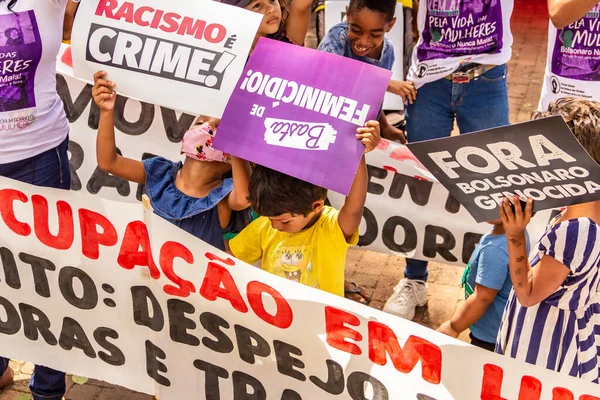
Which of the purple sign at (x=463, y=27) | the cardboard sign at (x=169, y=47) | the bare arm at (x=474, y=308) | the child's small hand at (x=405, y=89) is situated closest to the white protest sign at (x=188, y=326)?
the cardboard sign at (x=169, y=47)

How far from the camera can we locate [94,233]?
10.9ft

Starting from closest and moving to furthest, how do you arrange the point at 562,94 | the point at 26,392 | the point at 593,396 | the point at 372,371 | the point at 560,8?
the point at 593,396 < the point at 372,371 < the point at 560,8 < the point at 26,392 < the point at 562,94

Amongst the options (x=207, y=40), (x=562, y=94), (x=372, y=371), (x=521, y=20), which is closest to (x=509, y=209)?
(x=372, y=371)

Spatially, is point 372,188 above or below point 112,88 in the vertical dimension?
below

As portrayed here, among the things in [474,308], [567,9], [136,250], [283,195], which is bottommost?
[474,308]

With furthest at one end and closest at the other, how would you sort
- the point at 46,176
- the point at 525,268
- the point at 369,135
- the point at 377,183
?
the point at 377,183 < the point at 46,176 < the point at 369,135 < the point at 525,268

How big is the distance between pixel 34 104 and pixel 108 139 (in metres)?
0.37

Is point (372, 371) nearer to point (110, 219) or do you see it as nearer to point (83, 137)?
point (110, 219)

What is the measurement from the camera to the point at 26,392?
4102 millimetres

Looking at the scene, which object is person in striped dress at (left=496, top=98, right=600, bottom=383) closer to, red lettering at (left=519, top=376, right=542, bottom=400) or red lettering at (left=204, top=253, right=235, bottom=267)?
red lettering at (left=519, top=376, right=542, bottom=400)

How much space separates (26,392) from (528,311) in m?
2.45

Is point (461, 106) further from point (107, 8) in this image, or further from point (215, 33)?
point (107, 8)

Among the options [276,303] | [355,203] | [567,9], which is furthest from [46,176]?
[567,9]

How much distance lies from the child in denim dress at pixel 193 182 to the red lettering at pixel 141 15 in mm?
348
